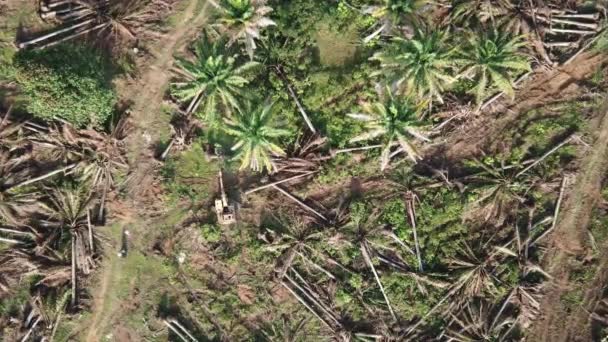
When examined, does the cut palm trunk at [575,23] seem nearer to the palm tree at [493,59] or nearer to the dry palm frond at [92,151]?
the palm tree at [493,59]

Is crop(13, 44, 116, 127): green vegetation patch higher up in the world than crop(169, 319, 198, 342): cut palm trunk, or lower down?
higher up

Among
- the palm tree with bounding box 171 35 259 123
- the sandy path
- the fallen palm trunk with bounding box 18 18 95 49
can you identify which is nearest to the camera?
the palm tree with bounding box 171 35 259 123

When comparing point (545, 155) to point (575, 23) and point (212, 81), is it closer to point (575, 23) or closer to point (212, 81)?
point (575, 23)

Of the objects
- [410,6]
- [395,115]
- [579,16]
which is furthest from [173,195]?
[579,16]

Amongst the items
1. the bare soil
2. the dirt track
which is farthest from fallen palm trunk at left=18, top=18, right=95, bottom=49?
the dirt track

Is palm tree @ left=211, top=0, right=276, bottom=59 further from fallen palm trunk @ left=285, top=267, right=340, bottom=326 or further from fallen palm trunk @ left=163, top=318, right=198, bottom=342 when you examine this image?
fallen palm trunk @ left=163, top=318, right=198, bottom=342

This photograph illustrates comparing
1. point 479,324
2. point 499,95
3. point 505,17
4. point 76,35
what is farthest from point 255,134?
point 479,324

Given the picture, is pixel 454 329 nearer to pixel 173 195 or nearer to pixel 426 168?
pixel 426 168
